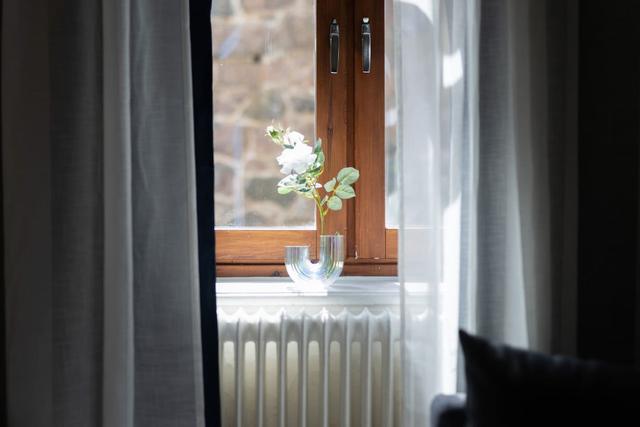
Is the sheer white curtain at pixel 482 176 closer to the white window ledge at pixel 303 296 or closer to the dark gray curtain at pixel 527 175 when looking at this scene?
the dark gray curtain at pixel 527 175

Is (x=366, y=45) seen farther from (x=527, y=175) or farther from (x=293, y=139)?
(x=527, y=175)

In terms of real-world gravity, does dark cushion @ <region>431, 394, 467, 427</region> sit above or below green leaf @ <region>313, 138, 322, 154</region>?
below

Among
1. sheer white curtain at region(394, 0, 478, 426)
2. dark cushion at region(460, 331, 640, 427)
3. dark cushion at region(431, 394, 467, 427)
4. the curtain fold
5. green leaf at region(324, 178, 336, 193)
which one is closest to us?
dark cushion at region(460, 331, 640, 427)

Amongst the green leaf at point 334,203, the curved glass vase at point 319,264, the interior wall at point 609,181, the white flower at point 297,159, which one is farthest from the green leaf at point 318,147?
the interior wall at point 609,181

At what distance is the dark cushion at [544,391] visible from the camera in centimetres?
103

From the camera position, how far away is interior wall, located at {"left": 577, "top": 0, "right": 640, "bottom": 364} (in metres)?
1.60

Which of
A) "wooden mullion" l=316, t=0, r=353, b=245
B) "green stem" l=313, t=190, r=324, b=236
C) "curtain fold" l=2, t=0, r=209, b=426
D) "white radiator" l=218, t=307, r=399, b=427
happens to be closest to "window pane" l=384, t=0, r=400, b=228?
"wooden mullion" l=316, t=0, r=353, b=245

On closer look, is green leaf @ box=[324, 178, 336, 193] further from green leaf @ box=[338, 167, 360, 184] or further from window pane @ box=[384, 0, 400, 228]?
window pane @ box=[384, 0, 400, 228]

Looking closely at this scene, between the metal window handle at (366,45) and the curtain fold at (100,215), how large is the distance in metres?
0.63

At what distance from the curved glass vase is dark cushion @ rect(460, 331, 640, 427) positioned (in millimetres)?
691

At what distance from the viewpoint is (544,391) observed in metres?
1.06

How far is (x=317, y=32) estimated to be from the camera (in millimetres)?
1951

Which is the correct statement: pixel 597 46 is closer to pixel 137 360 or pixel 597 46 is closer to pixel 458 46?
pixel 458 46

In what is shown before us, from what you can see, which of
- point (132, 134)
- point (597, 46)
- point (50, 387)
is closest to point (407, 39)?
point (597, 46)
